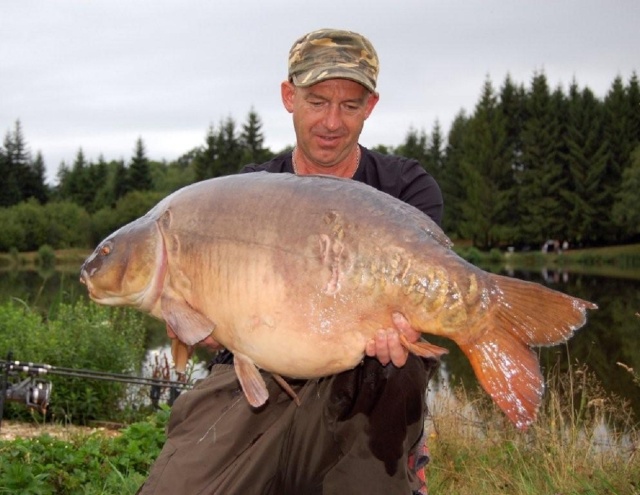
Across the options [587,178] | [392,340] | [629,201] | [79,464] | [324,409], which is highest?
[587,178]

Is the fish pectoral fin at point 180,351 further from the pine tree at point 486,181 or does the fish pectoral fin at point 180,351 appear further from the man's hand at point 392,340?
the pine tree at point 486,181

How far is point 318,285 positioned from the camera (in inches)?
75.0

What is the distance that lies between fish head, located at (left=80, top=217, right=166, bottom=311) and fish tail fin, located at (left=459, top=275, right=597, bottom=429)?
→ 85 centimetres

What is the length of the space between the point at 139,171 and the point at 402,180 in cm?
4167

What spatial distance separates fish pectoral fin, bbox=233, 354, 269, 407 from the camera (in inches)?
78.4

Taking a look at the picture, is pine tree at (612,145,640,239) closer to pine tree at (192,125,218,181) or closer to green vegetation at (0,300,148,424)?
pine tree at (192,125,218,181)

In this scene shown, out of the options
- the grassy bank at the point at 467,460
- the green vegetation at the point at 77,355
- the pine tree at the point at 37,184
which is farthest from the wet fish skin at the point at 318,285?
the pine tree at the point at 37,184

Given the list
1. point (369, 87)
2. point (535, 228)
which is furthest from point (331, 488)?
point (535, 228)

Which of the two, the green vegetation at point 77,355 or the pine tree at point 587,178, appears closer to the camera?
the green vegetation at point 77,355

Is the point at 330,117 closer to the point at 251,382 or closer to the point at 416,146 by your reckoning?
the point at 251,382

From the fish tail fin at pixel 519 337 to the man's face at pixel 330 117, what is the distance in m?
1.02

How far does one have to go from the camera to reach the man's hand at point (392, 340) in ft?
6.26

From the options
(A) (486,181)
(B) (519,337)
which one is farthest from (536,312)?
(A) (486,181)

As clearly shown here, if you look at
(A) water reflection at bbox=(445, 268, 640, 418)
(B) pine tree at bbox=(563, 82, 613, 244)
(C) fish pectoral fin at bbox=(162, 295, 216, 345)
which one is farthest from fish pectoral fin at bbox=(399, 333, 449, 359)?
(B) pine tree at bbox=(563, 82, 613, 244)
